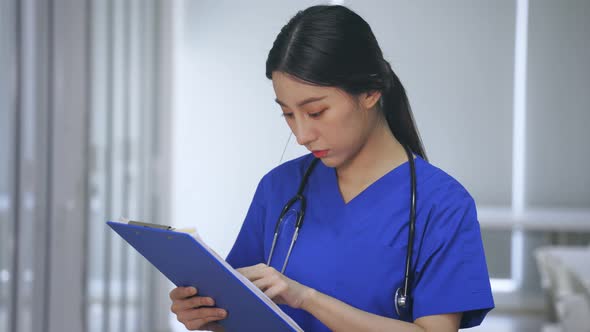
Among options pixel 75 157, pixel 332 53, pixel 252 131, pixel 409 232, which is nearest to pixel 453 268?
pixel 409 232

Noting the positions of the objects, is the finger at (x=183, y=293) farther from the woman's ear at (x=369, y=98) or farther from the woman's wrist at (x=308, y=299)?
the woman's ear at (x=369, y=98)

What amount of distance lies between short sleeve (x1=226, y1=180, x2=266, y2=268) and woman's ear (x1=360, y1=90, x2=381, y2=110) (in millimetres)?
308

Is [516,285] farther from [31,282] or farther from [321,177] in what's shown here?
[31,282]

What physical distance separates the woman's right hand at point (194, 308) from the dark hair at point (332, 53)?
0.39 metres

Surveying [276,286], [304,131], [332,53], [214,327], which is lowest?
[214,327]

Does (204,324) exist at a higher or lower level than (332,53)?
lower

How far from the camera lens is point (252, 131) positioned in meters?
1.71

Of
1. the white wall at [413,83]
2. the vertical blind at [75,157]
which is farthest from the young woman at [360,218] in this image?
the vertical blind at [75,157]

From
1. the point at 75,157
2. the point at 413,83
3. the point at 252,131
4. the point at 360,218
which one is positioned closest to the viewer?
the point at 360,218

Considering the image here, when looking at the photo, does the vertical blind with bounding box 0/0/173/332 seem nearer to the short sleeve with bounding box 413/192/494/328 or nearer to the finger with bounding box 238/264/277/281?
the finger with bounding box 238/264/277/281

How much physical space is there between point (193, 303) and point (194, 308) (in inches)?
0.8

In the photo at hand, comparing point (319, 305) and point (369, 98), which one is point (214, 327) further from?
point (369, 98)

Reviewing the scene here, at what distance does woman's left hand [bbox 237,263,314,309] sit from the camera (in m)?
1.00

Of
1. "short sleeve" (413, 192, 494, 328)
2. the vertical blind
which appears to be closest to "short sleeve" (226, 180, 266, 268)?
"short sleeve" (413, 192, 494, 328)
